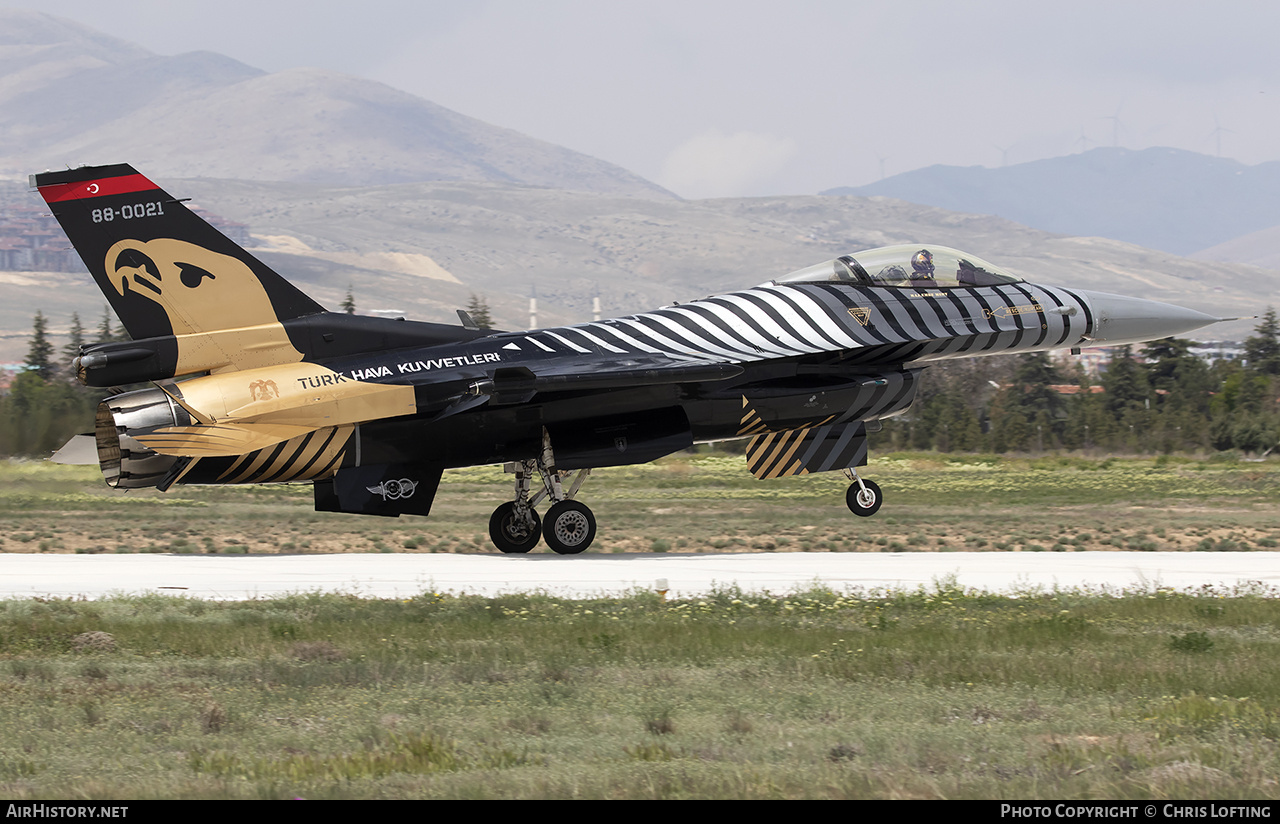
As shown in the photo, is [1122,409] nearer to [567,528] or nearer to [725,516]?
[725,516]

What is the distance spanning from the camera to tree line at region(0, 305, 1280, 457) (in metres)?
60.4

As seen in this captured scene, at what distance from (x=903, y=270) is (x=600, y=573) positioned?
6.86 m

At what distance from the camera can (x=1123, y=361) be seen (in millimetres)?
80125

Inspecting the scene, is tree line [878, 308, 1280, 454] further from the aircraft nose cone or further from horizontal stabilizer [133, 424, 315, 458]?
horizontal stabilizer [133, 424, 315, 458]

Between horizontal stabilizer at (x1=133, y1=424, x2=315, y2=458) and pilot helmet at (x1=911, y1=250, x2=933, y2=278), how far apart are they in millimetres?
9322

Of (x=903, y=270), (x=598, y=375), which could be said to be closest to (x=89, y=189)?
(x=598, y=375)

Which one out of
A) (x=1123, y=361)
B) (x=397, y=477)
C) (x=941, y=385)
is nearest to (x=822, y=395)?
(x=397, y=477)

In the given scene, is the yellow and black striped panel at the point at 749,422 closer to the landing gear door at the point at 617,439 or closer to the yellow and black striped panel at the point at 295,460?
the landing gear door at the point at 617,439

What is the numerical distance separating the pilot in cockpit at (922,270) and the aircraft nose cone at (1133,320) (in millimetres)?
2711

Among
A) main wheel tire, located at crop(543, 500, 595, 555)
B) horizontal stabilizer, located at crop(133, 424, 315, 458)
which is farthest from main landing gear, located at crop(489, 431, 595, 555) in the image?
horizontal stabilizer, located at crop(133, 424, 315, 458)

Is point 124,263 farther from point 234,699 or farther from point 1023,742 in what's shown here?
point 1023,742

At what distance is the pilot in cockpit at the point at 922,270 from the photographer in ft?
61.6

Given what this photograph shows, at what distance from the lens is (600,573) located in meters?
15.2

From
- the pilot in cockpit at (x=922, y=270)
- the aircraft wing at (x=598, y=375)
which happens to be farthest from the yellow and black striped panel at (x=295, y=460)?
the pilot in cockpit at (x=922, y=270)
